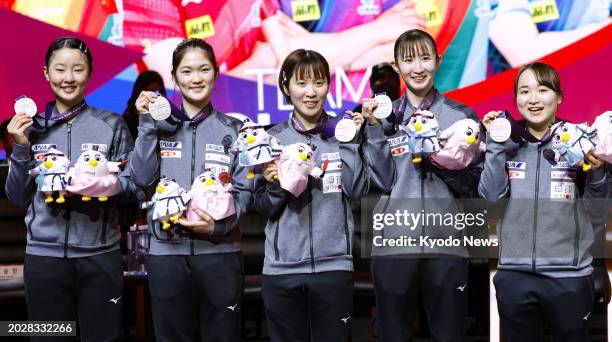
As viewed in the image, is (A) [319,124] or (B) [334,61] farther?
(B) [334,61]

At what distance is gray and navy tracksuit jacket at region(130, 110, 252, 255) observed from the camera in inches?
138

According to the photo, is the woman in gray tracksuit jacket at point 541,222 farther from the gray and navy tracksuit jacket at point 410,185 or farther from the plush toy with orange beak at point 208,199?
the plush toy with orange beak at point 208,199

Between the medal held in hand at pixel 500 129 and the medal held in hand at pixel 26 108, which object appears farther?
the medal held in hand at pixel 26 108

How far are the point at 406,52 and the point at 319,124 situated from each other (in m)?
0.47

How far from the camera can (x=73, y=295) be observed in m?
3.62

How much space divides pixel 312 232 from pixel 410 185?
1.42ft

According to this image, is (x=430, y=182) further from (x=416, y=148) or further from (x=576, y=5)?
(x=576, y=5)

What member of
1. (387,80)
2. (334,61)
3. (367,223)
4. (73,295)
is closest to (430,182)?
(367,223)

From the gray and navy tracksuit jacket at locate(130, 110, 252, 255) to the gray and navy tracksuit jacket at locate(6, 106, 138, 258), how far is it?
6.1 inches

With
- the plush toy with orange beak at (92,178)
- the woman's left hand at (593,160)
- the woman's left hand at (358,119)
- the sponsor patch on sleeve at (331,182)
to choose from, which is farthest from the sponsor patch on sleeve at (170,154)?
the woman's left hand at (593,160)

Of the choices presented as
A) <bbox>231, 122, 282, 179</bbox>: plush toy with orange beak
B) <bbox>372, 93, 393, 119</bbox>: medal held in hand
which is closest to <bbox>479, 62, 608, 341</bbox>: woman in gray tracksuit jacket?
<bbox>372, 93, 393, 119</bbox>: medal held in hand

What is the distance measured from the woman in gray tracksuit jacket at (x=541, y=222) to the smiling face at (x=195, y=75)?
1.15 m

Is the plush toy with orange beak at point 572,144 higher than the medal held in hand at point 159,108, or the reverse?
the medal held in hand at point 159,108

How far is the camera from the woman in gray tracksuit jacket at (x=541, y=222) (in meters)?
3.37
